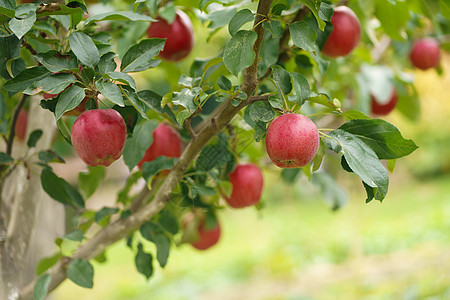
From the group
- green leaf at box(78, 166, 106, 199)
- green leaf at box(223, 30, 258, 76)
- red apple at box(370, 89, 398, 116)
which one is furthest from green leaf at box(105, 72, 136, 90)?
red apple at box(370, 89, 398, 116)

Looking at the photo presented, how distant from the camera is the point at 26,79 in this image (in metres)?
0.62

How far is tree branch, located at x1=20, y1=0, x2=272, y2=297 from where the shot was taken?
25.3 inches

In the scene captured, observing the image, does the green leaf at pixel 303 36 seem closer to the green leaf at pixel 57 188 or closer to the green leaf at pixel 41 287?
the green leaf at pixel 57 188

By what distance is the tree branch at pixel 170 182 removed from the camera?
2.11 feet

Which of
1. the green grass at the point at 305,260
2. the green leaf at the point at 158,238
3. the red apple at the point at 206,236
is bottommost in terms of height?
the green grass at the point at 305,260

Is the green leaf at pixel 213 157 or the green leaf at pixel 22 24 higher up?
the green leaf at pixel 22 24

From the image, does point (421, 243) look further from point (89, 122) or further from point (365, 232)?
point (89, 122)

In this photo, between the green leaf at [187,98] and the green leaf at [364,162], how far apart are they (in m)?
0.18

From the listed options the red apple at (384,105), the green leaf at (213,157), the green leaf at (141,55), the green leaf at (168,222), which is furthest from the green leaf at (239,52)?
the red apple at (384,105)

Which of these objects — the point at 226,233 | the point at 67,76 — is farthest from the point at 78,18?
the point at 226,233

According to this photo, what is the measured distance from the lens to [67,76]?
1.98 feet

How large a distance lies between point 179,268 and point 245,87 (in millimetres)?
3564

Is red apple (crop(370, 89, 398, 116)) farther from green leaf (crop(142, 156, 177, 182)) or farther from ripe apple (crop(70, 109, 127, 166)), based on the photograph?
ripe apple (crop(70, 109, 127, 166))

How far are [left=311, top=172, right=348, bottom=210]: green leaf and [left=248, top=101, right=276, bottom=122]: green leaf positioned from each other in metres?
0.61
